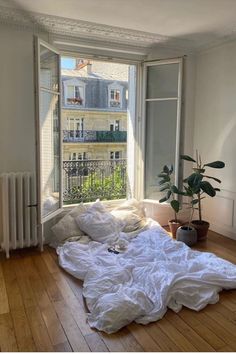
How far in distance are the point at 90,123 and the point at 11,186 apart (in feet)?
5.12

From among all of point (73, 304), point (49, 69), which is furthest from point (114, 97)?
point (73, 304)

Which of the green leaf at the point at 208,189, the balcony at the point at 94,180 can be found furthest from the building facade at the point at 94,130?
the green leaf at the point at 208,189

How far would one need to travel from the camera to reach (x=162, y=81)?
4.21 meters

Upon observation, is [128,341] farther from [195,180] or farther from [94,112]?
[94,112]

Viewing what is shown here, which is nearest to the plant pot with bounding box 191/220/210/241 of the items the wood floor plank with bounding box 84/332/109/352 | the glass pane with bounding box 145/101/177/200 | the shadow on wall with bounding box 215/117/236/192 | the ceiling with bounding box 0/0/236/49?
the shadow on wall with bounding box 215/117/236/192

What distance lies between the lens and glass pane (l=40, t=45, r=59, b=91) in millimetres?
3275

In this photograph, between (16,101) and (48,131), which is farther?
(48,131)

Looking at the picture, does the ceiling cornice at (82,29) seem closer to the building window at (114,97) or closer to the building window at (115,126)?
the building window at (114,97)

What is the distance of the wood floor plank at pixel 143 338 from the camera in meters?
1.91

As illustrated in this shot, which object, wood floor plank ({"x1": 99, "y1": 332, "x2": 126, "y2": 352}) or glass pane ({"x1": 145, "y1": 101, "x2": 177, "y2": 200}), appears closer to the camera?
wood floor plank ({"x1": 99, "y1": 332, "x2": 126, "y2": 352})

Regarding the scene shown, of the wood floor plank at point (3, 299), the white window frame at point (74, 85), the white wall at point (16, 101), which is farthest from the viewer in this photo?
the white window frame at point (74, 85)

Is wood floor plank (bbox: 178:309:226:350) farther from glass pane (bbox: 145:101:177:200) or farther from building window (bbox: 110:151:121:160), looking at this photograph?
building window (bbox: 110:151:121:160)

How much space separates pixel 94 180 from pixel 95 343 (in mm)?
2860

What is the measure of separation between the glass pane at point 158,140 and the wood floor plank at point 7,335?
268 centimetres
